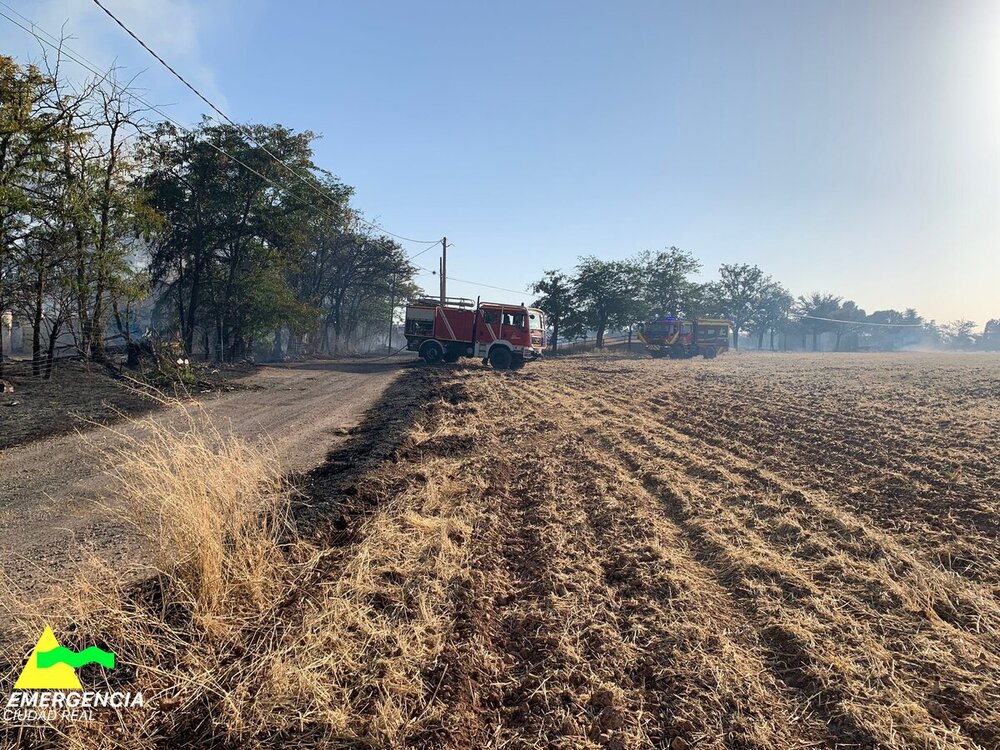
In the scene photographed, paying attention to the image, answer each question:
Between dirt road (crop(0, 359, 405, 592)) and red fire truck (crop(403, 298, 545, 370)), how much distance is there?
959 centimetres

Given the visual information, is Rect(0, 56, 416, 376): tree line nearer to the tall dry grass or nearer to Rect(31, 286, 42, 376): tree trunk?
Rect(31, 286, 42, 376): tree trunk

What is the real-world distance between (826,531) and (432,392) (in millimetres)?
10000

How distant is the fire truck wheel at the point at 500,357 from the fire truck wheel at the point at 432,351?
2.44 m

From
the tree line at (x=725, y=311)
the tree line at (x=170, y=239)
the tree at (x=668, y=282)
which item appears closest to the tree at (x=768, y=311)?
the tree line at (x=725, y=311)

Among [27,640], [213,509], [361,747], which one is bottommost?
[361,747]

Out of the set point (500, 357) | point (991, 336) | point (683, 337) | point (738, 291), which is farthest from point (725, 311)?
point (991, 336)

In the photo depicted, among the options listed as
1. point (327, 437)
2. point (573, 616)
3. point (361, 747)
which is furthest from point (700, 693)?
point (327, 437)

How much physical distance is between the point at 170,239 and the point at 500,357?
1406 centimetres

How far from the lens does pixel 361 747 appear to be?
2.00m

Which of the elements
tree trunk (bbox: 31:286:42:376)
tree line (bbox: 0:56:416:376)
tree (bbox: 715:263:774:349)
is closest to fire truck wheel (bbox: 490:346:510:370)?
tree line (bbox: 0:56:416:376)

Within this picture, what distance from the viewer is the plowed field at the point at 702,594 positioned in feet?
7.32

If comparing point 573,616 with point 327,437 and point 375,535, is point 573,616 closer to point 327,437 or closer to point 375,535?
point 375,535

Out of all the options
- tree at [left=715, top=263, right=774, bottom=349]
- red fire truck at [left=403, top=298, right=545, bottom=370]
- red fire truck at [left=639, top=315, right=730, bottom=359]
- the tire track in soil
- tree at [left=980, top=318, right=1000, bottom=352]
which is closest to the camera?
the tire track in soil

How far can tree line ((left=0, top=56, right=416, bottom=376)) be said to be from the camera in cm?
945
